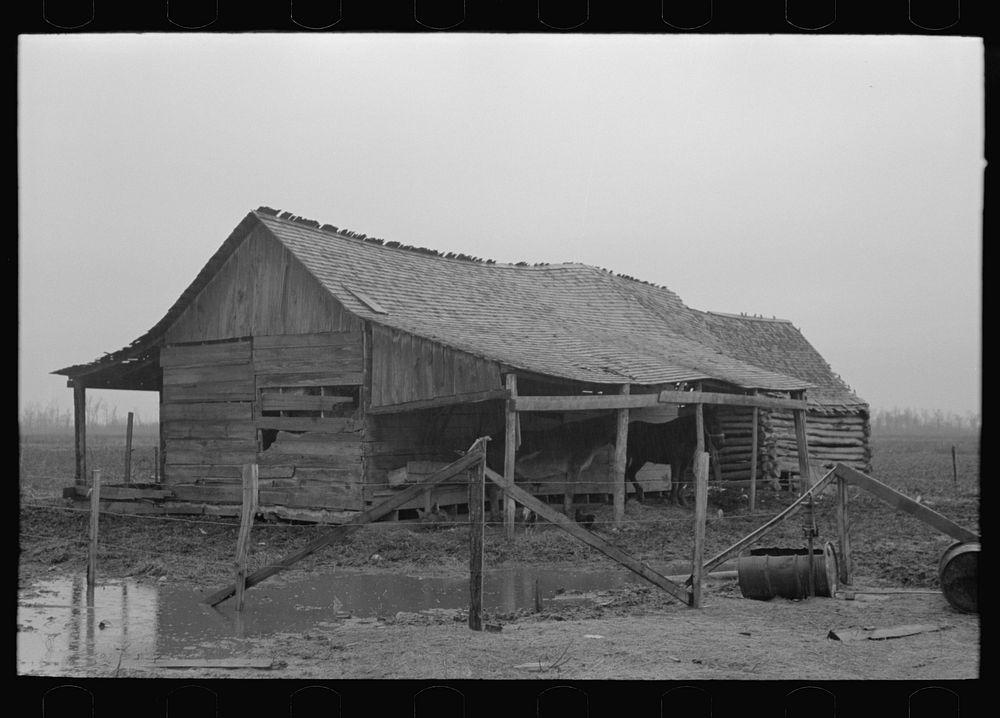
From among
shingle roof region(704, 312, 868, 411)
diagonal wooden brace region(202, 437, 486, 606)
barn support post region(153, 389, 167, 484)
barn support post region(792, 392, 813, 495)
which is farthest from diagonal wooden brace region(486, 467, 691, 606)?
shingle roof region(704, 312, 868, 411)

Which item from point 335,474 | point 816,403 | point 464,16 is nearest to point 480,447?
point 464,16

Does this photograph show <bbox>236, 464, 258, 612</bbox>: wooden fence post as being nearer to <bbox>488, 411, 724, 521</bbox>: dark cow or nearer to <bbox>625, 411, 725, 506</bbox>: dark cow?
<bbox>488, 411, 724, 521</bbox>: dark cow

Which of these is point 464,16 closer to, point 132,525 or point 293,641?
point 293,641

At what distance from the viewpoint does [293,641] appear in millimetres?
8648

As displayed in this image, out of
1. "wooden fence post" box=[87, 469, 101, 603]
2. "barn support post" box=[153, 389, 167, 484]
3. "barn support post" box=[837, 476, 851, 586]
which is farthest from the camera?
"barn support post" box=[153, 389, 167, 484]

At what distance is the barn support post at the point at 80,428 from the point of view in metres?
18.9

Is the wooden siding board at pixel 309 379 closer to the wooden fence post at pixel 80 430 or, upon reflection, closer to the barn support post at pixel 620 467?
the wooden fence post at pixel 80 430

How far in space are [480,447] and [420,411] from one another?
8.89m

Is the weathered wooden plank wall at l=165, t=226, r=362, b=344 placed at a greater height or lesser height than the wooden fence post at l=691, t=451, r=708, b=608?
greater

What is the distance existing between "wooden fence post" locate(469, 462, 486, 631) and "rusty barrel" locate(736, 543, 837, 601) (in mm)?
2905

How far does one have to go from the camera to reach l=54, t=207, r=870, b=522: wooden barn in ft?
54.5

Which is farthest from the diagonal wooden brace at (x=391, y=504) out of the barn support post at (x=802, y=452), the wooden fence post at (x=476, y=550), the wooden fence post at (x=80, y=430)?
the barn support post at (x=802, y=452)

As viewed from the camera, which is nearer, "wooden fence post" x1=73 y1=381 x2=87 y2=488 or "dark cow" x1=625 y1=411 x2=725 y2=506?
"wooden fence post" x1=73 y1=381 x2=87 y2=488
